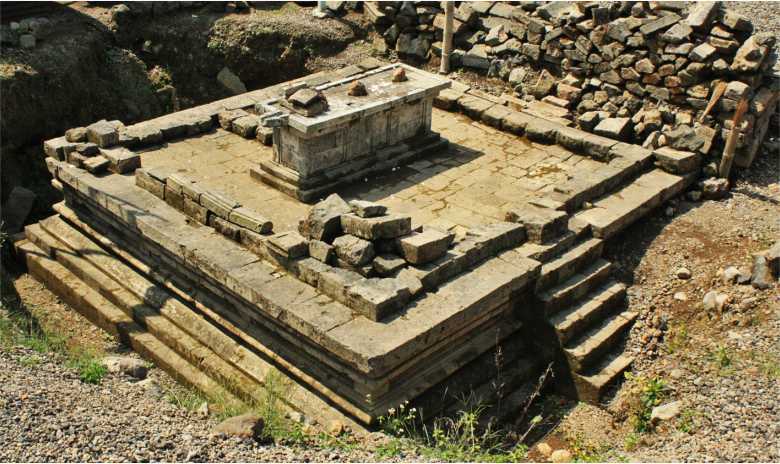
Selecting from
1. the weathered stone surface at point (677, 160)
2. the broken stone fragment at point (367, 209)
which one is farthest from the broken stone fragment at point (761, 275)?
the broken stone fragment at point (367, 209)

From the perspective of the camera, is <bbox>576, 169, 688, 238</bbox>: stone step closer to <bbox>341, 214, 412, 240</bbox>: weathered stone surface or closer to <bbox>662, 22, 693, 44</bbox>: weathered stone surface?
<bbox>662, 22, 693, 44</bbox>: weathered stone surface

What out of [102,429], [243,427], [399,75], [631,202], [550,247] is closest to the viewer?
[102,429]

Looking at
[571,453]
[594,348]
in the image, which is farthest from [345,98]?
[571,453]

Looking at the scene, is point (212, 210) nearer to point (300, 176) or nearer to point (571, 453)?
point (300, 176)

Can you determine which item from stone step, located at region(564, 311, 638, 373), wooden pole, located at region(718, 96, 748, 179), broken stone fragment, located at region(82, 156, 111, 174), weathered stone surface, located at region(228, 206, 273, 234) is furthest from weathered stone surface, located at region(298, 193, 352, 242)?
wooden pole, located at region(718, 96, 748, 179)

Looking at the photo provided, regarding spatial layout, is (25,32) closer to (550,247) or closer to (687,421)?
(550,247)

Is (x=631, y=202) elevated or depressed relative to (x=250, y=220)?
depressed

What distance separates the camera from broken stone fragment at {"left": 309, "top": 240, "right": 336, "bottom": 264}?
9.28 meters

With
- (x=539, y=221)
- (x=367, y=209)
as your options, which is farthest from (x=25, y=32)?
(x=539, y=221)

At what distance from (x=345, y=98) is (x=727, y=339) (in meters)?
5.47

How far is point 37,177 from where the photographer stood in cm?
1391

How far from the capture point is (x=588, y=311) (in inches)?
400

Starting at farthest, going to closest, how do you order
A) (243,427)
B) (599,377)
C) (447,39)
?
(447,39), (599,377), (243,427)

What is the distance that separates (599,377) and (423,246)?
2.51 m
